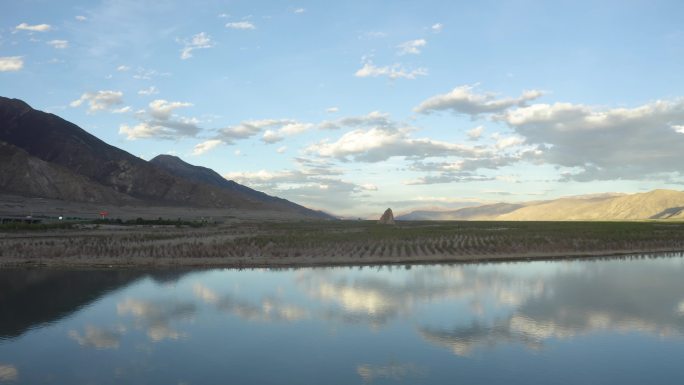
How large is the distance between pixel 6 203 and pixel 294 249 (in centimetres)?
7103

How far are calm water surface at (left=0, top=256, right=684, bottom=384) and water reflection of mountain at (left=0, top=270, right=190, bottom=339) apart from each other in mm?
85

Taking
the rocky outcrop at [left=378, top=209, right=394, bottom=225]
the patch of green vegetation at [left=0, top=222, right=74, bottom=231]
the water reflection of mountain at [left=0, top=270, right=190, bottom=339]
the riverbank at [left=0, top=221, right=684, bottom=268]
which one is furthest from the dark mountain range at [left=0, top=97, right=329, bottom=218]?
the water reflection of mountain at [left=0, top=270, right=190, bottom=339]

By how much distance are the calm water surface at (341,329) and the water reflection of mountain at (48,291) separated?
0.08 meters

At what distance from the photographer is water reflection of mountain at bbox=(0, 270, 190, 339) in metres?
16.4

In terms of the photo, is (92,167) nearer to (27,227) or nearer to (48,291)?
(27,227)

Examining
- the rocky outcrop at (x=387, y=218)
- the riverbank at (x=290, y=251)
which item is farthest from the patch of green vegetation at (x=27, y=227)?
the rocky outcrop at (x=387, y=218)

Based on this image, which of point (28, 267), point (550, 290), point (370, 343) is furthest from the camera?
point (28, 267)

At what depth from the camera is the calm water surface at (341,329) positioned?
11.5 meters

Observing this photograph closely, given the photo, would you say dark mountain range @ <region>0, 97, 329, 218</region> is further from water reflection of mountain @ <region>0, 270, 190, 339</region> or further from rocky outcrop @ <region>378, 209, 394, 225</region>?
water reflection of mountain @ <region>0, 270, 190, 339</region>

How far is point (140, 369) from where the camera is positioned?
38.5 ft

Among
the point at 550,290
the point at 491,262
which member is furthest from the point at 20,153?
the point at 550,290

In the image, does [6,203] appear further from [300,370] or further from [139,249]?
[300,370]

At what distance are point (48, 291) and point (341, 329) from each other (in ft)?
41.5

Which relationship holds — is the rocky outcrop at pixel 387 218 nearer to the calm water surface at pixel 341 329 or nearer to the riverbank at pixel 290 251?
the riverbank at pixel 290 251
